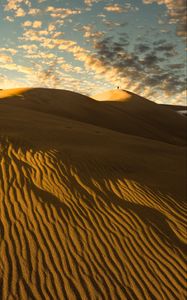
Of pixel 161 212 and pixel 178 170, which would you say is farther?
pixel 178 170

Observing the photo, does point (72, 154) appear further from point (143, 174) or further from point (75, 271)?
point (75, 271)

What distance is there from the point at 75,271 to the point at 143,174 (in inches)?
227

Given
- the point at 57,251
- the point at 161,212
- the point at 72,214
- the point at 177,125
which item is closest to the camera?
the point at 57,251

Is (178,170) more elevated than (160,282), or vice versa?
(178,170)

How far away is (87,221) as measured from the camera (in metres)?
7.20

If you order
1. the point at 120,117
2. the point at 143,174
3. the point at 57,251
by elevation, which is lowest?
the point at 57,251

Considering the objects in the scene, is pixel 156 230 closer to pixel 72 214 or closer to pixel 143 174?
pixel 72 214

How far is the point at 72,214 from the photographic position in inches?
289

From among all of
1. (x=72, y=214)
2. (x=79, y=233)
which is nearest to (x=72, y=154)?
(x=72, y=214)

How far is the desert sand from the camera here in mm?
5469

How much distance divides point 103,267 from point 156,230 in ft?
6.53

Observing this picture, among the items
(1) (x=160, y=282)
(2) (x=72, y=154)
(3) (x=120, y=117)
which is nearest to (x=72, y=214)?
(1) (x=160, y=282)

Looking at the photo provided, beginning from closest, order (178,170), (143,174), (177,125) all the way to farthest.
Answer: (143,174), (178,170), (177,125)

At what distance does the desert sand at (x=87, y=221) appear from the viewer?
547cm
